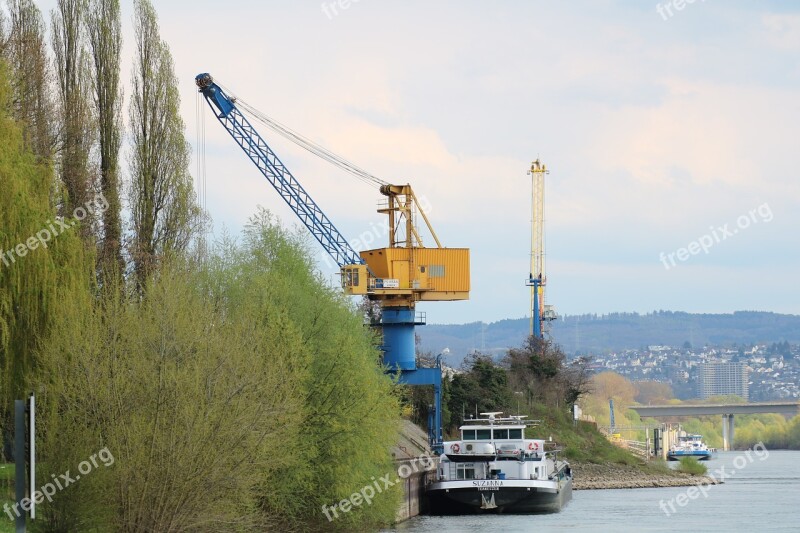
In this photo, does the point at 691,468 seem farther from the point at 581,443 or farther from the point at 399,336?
the point at 399,336

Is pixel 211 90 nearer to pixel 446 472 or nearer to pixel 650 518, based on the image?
pixel 446 472

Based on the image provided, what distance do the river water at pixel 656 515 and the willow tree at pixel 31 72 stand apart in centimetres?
2172

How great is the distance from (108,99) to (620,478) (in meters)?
58.6

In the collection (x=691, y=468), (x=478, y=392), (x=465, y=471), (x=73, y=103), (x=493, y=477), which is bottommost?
(x=691, y=468)

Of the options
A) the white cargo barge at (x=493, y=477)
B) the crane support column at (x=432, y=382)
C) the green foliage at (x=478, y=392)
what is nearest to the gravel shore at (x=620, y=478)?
the green foliage at (x=478, y=392)

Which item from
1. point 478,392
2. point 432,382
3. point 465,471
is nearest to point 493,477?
point 465,471

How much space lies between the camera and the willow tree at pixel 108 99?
49.4 meters

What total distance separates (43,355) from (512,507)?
36.3 meters

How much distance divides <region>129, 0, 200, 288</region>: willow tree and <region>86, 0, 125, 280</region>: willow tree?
7.97 feet

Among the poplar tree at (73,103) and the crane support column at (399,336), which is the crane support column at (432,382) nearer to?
the crane support column at (399,336)

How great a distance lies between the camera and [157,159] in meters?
53.9

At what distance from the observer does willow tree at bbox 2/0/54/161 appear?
40688 millimetres

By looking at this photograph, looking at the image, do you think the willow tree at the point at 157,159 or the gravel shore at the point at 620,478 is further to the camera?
the gravel shore at the point at 620,478

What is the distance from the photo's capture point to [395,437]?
48094mm
